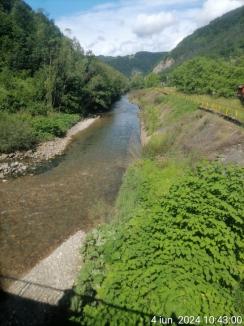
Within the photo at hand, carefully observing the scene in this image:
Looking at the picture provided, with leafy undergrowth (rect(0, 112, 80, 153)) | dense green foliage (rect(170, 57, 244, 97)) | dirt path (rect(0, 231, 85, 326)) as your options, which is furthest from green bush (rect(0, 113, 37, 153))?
dense green foliage (rect(170, 57, 244, 97))

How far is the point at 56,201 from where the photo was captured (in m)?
18.9

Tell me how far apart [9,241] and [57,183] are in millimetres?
7927

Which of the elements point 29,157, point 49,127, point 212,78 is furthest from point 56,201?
point 212,78

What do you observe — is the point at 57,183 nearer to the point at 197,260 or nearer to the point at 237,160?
the point at 237,160

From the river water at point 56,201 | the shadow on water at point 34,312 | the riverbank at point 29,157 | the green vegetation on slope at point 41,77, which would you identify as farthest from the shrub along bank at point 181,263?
the green vegetation on slope at point 41,77

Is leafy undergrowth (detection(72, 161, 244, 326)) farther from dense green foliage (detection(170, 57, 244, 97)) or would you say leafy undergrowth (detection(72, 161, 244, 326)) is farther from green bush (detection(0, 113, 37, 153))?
dense green foliage (detection(170, 57, 244, 97))

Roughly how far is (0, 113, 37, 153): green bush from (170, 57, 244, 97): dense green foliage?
112 feet

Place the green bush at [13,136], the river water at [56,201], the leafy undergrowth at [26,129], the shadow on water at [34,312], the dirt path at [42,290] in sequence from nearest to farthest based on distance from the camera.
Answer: the shadow on water at [34,312], the dirt path at [42,290], the river water at [56,201], the green bush at [13,136], the leafy undergrowth at [26,129]

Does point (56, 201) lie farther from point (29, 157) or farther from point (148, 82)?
point (148, 82)

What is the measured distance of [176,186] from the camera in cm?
967

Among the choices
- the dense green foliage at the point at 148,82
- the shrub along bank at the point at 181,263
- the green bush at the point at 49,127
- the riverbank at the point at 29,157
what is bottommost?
the dense green foliage at the point at 148,82

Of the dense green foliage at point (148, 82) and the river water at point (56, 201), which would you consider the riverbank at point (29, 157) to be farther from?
the dense green foliage at point (148, 82)

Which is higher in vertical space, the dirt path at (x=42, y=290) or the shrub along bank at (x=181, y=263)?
the shrub along bank at (x=181, y=263)

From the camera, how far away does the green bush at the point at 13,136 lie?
28.7 m
